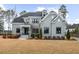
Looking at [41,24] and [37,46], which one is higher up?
[41,24]

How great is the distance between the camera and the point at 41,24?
9669 cm

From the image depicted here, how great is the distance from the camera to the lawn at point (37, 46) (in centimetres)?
9644

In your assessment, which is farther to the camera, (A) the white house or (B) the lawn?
(A) the white house

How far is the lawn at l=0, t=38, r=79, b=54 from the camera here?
9644 cm

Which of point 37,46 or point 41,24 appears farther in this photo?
point 41,24

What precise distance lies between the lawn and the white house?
0.17 m

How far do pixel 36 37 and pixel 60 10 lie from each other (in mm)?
760

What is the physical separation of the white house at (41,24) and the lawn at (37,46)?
0.55 feet

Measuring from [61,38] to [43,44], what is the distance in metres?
0.40

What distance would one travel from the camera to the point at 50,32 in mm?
96750

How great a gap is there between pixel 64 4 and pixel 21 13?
93 cm

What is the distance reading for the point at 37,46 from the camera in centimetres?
9656

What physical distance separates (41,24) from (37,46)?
19.2 inches

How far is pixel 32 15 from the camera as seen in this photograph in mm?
96688
